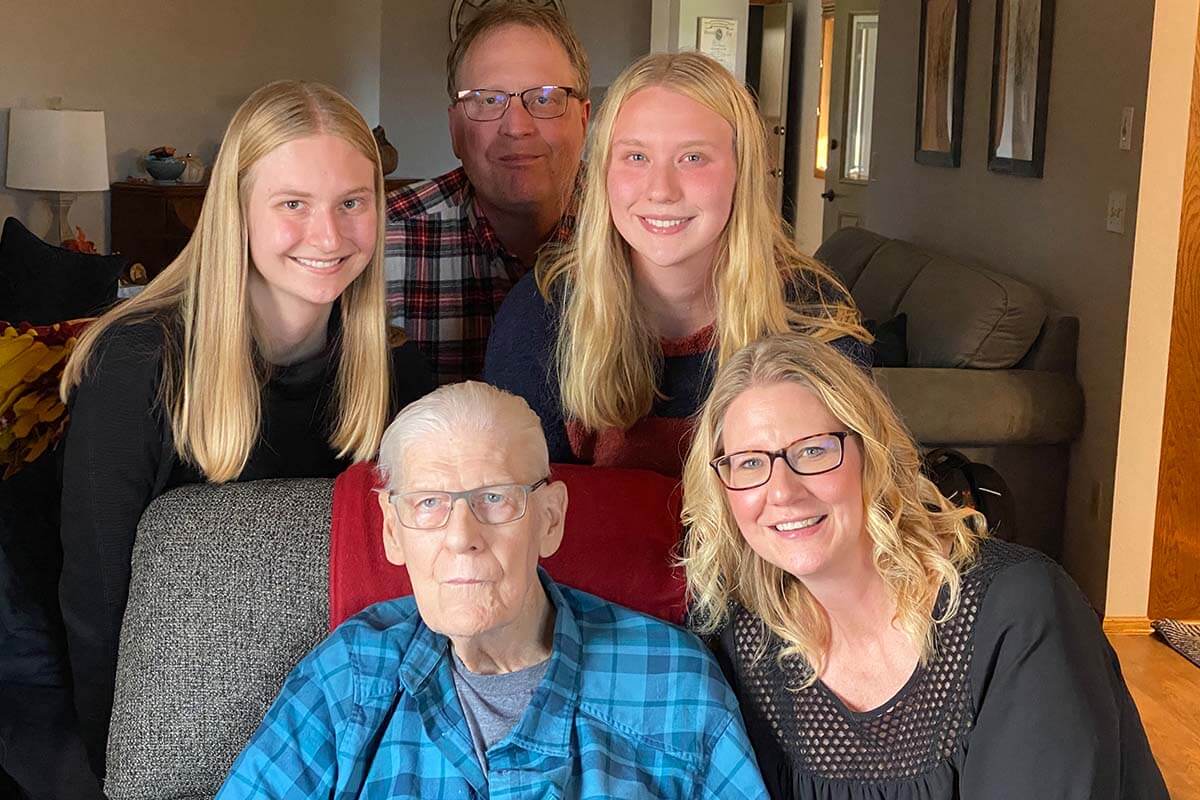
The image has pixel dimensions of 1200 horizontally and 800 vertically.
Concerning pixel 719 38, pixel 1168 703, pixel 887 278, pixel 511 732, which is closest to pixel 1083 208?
pixel 887 278

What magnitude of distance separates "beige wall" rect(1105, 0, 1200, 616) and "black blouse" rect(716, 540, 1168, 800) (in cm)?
262

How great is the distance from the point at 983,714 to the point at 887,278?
13.7 feet

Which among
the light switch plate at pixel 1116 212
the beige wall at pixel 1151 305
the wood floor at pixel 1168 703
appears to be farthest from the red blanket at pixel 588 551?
the light switch plate at pixel 1116 212

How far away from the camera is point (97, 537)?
6.55 feet

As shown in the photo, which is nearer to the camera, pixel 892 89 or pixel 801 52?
pixel 892 89

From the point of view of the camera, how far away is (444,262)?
9.41 feet

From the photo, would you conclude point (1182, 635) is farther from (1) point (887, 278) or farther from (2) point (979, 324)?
(1) point (887, 278)

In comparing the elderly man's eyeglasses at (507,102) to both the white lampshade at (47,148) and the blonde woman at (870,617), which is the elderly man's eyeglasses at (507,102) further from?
the white lampshade at (47,148)

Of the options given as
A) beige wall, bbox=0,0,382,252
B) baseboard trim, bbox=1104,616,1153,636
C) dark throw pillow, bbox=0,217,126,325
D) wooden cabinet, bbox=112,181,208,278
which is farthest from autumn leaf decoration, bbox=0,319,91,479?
wooden cabinet, bbox=112,181,208,278

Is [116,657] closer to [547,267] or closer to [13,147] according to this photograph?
[547,267]

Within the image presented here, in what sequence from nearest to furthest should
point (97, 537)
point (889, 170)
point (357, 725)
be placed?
point (357, 725) < point (97, 537) < point (889, 170)

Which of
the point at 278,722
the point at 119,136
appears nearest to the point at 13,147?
the point at 119,136

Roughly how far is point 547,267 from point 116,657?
91 cm

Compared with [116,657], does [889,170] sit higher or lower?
higher
